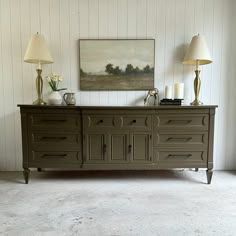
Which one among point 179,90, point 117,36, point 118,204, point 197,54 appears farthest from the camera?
point 117,36

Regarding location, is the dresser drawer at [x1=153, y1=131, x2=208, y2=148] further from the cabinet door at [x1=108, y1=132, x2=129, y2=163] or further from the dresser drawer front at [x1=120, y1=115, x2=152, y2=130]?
the cabinet door at [x1=108, y1=132, x2=129, y2=163]

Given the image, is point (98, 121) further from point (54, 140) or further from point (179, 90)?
point (179, 90)

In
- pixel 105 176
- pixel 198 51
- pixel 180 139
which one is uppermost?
pixel 198 51

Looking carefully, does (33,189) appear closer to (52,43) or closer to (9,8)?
(52,43)

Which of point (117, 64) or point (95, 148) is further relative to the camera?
point (117, 64)

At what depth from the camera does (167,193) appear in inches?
86.7

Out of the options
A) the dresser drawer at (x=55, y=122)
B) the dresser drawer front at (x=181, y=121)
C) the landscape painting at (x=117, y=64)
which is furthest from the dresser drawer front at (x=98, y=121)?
the landscape painting at (x=117, y=64)

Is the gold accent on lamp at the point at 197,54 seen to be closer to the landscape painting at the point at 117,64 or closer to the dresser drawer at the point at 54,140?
the landscape painting at the point at 117,64

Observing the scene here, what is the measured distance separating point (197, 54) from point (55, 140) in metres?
1.92

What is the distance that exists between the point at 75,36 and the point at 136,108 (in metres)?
1.31

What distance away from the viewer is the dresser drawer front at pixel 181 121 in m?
2.34

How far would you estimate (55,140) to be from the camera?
2402 mm

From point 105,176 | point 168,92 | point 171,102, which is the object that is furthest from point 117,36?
point 105,176

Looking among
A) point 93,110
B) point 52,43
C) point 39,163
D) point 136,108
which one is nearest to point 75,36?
point 52,43
